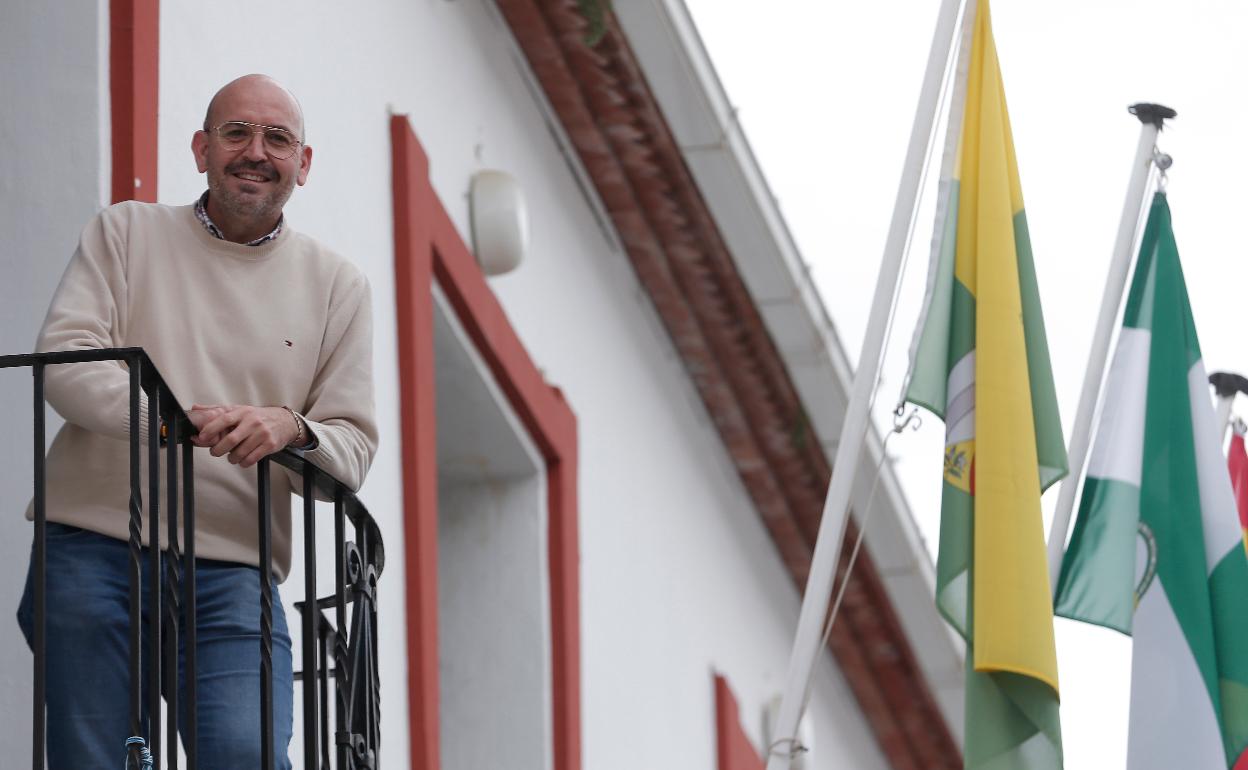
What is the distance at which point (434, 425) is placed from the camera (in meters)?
8.08

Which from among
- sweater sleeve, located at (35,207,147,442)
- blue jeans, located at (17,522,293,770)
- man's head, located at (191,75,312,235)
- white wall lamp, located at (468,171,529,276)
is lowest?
blue jeans, located at (17,522,293,770)

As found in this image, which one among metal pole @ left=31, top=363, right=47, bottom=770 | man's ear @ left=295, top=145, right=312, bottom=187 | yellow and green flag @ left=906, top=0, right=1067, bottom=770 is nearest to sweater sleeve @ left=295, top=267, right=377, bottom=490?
man's ear @ left=295, top=145, right=312, bottom=187

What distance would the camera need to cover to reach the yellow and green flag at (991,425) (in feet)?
23.5

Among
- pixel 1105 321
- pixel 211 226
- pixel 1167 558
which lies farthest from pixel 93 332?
Result: pixel 1105 321

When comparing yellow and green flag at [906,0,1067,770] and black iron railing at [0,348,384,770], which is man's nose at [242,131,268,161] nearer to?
black iron railing at [0,348,384,770]

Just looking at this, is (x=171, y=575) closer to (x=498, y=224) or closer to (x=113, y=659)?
(x=113, y=659)

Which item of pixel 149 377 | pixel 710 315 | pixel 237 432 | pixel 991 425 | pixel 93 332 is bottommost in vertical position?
pixel 237 432

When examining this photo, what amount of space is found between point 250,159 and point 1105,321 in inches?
169

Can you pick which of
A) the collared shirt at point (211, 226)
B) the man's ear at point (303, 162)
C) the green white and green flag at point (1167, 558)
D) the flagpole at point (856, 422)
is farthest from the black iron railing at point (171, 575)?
the green white and green flag at point (1167, 558)

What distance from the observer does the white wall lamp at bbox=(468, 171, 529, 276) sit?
877 centimetres

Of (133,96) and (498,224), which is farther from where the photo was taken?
(498,224)

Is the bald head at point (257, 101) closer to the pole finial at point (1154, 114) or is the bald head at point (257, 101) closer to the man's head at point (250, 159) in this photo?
the man's head at point (250, 159)

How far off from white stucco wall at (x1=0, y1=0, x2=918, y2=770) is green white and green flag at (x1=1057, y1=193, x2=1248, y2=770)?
2104 millimetres

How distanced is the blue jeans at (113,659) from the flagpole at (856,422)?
7.54ft
